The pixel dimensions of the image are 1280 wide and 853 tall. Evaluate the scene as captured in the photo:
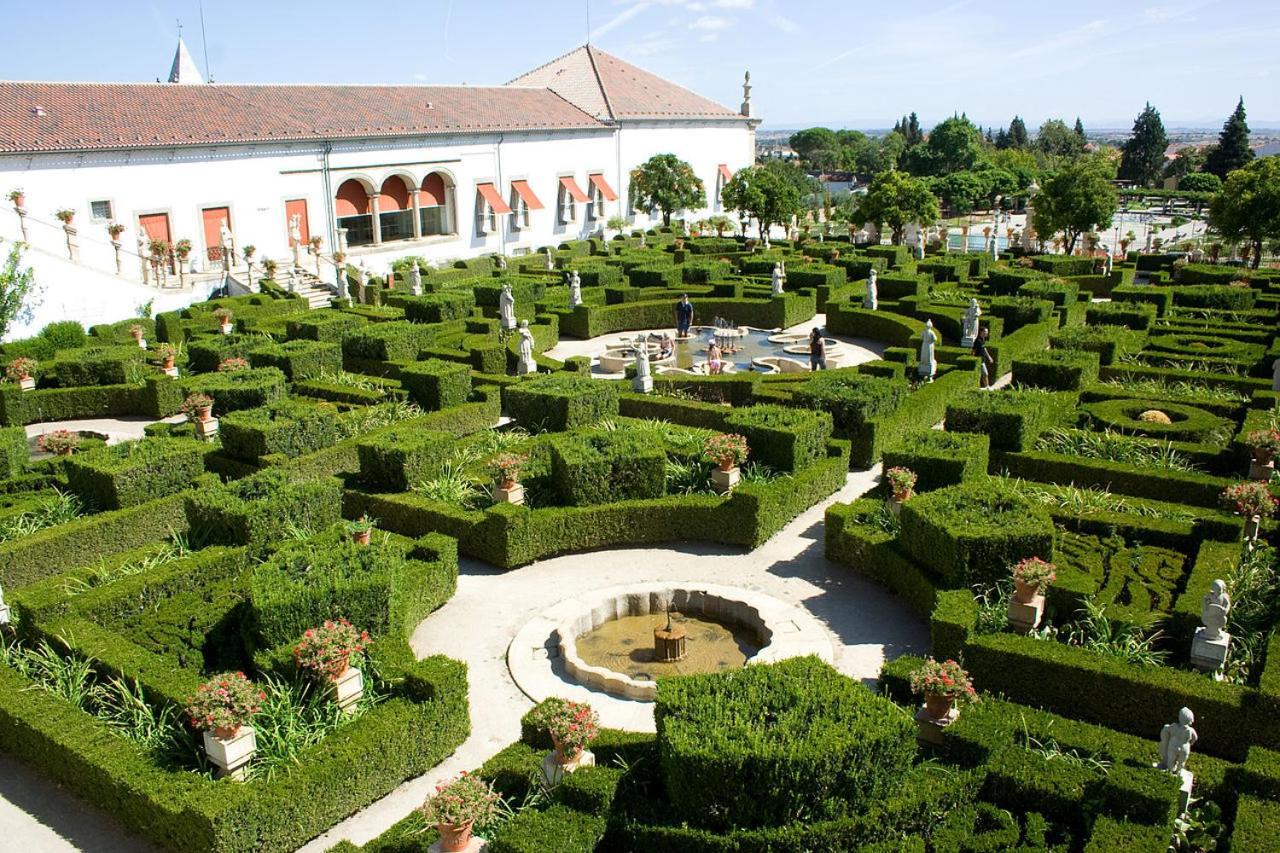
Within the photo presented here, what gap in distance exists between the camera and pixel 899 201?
4712 cm

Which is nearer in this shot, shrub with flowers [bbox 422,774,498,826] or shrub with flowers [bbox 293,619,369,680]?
shrub with flowers [bbox 422,774,498,826]

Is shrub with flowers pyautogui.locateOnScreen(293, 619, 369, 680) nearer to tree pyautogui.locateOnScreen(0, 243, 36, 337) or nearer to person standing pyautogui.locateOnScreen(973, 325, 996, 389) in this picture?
person standing pyautogui.locateOnScreen(973, 325, 996, 389)

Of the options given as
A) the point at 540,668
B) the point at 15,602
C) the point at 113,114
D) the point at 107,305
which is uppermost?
the point at 113,114

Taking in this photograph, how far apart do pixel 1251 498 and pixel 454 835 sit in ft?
40.0

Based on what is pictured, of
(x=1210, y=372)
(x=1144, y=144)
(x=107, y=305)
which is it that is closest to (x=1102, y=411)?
(x=1210, y=372)

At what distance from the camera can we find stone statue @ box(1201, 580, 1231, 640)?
1091 cm

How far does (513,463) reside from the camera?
16.5 meters

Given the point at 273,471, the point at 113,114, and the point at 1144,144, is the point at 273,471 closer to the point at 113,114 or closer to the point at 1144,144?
the point at 113,114

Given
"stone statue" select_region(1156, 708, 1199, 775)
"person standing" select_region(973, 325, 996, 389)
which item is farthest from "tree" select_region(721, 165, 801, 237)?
"stone statue" select_region(1156, 708, 1199, 775)

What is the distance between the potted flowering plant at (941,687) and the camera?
1014 centimetres

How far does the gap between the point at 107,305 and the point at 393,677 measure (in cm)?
2631

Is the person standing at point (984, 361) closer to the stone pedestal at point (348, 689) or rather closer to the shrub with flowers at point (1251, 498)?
the shrub with flowers at point (1251, 498)

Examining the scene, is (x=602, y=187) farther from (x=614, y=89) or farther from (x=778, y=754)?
(x=778, y=754)

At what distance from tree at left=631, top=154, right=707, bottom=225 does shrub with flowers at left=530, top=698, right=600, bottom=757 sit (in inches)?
1917
